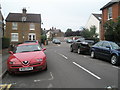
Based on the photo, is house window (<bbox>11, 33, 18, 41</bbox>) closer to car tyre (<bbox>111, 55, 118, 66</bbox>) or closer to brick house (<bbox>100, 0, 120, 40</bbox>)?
brick house (<bbox>100, 0, 120, 40</bbox>)

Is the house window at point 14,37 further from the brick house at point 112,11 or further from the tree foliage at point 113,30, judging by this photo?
the tree foliage at point 113,30

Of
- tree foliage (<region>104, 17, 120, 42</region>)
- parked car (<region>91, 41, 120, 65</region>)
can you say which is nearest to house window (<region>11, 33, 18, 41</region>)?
tree foliage (<region>104, 17, 120, 42</region>)

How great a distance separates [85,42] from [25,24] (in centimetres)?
2670

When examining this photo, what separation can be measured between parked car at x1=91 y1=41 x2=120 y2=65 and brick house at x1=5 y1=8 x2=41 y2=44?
2822 centimetres

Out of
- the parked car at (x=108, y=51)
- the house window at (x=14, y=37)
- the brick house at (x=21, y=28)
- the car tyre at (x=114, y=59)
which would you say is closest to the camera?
the car tyre at (x=114, y=59)

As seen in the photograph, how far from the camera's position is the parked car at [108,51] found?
8.05 meters

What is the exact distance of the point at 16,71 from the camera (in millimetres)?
5871

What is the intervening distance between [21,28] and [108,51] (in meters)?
31.4

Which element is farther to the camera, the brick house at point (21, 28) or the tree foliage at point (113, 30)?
the brick house at point (21, 28)

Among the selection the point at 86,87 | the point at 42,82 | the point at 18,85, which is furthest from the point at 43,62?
the point at 86,87

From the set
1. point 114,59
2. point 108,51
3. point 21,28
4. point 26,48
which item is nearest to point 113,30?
point 108,51

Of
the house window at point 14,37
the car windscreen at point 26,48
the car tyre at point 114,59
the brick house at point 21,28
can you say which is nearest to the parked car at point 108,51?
the car tyre at point 114,59

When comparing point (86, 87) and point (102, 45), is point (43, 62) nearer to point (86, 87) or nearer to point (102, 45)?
point (86, 87)

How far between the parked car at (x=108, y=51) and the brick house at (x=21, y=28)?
28.2 metres
